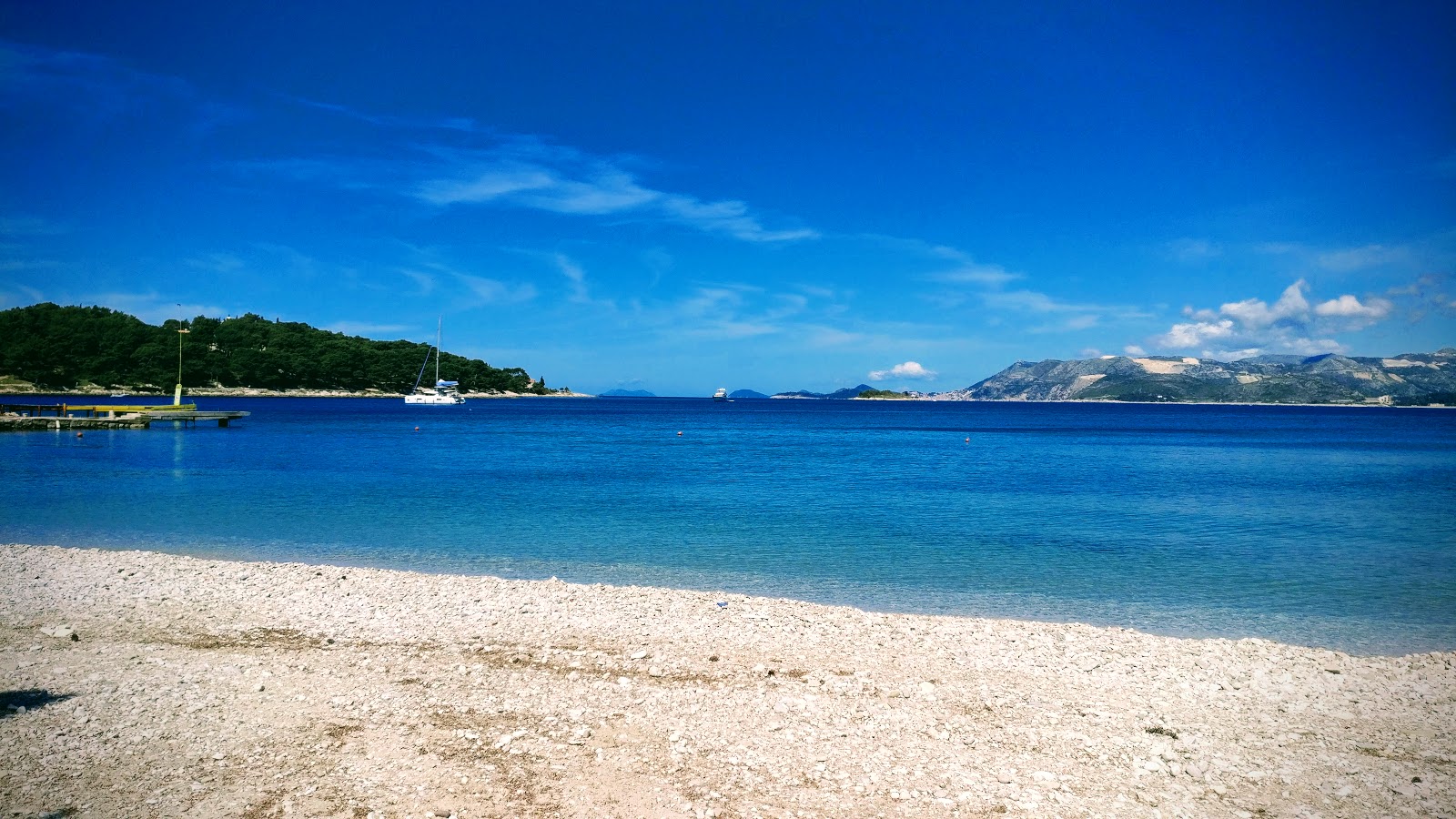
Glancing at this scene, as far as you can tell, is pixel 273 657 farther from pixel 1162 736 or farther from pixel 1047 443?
pixel 1047 443

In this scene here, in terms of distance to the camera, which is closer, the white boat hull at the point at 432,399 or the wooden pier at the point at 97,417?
the wooden pier at the point at 97,417

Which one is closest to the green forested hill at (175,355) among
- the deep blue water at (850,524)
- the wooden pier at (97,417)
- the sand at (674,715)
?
the wooden pier at (97,417)

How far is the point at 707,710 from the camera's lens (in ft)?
27.2

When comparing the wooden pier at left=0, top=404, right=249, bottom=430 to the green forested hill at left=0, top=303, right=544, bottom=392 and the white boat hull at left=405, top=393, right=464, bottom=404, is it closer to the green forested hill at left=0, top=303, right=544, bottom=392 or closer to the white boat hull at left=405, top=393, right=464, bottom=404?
the white boat hull at left=405, top=393, right=464, bottom=404

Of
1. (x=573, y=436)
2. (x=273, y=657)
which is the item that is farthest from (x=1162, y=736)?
(x=573, y=436)

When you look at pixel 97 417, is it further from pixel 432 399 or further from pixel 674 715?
pixel 432 399

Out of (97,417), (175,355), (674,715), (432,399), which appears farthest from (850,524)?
(175,355)

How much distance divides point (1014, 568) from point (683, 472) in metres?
22.9

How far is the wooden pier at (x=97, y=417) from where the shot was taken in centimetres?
5512

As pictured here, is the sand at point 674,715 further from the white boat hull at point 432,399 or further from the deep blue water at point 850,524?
the white boat hull at point 432,399

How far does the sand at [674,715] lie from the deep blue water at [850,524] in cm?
324

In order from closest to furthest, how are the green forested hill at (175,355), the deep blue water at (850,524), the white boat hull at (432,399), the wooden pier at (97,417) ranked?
the deep blue water at (850,524) < the wooden pier at (97,417) < the green forested hill at (175,355) < the white boat hull at (432,399)

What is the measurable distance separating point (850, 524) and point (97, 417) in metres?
64.2

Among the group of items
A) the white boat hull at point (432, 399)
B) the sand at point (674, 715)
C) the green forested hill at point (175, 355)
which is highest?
the green forested hill at point (175, 355)
